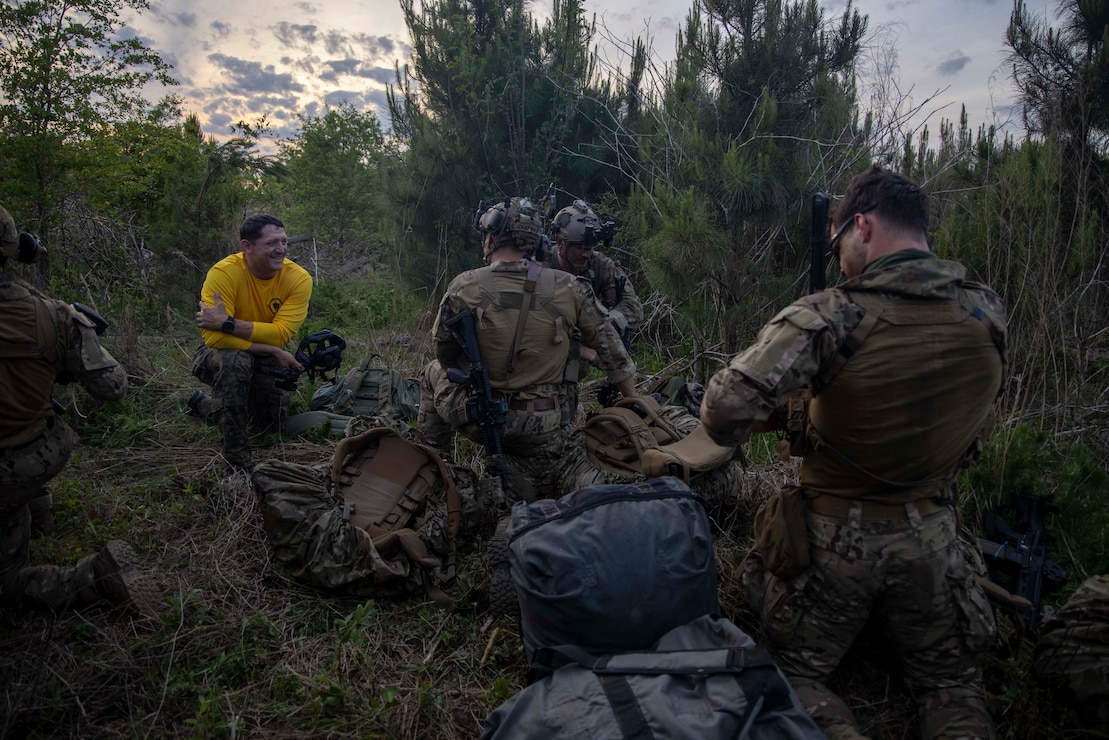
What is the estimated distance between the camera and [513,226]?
12.1 ft

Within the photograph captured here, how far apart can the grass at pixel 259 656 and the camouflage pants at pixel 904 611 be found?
26 cm

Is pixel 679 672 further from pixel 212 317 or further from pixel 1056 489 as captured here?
pixel 212 317

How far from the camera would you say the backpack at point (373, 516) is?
3.15 meters

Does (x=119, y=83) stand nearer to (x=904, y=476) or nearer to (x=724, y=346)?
(x=724, y=346)

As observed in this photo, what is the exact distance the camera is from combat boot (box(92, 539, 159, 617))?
9.50 ft

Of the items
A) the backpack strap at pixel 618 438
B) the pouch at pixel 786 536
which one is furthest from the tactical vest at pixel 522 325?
the pouch at pixel 786 536

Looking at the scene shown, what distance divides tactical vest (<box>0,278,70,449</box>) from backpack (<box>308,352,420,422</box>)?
95.9 inches

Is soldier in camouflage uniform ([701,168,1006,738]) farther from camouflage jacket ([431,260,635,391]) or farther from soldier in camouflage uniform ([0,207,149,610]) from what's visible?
soldier in camouflage uniform ([0,207,149,610])

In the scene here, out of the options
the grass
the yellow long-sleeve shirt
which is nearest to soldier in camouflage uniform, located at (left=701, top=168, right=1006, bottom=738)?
the grass

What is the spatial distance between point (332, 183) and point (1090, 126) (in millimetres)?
15272

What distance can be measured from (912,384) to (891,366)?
9 centimetres

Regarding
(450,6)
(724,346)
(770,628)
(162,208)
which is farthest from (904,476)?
(162,208)

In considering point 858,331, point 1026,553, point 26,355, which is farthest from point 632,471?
point 26,355

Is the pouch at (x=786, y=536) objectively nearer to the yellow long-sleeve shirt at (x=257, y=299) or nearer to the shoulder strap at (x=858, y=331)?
the shoulder strap at (x=858, y=331)
